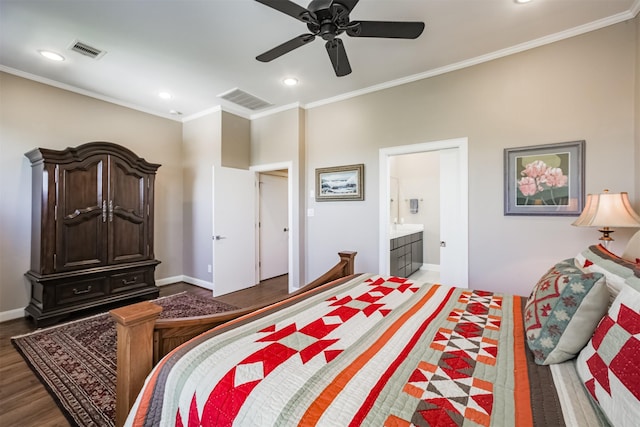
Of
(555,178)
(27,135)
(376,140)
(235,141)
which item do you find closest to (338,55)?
(376,140)

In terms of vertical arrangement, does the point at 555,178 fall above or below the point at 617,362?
above

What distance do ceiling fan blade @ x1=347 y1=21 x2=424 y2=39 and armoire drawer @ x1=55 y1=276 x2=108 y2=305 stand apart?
3.77 metres

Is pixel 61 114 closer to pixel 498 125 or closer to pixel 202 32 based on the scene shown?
pixel 202 32

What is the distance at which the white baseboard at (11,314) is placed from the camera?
3077 millimetres

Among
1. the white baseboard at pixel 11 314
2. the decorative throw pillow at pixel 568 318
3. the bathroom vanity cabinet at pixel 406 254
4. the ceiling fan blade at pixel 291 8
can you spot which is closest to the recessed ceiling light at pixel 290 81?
the ceiling fan blade at pixel 291 8

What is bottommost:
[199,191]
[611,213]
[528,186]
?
[611,213]

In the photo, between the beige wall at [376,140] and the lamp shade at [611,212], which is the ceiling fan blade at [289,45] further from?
the lamp shade at [611,212]

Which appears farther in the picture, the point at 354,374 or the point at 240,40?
the point at 240,40

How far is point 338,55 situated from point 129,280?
11.9 feet

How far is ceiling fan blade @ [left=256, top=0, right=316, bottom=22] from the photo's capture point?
168 cm

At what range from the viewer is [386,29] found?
6.25 ft

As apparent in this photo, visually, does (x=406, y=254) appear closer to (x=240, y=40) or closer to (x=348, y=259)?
(x=348, y=259)

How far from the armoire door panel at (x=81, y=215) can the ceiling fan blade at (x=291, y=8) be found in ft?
9.48

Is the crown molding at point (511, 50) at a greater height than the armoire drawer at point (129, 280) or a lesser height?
greater
